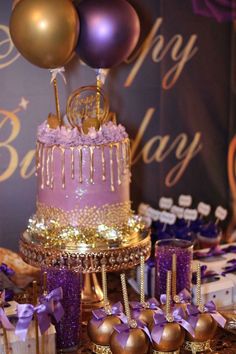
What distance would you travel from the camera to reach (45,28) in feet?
5.70

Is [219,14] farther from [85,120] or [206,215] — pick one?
[85,120]

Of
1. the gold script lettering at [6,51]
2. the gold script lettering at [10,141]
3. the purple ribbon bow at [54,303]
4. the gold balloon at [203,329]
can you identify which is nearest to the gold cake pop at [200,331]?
the gold balloon at [203,329]

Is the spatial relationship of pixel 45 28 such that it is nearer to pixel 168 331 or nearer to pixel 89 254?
pixel 89 254

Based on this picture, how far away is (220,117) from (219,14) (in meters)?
0.42

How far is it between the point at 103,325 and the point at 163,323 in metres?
0.15

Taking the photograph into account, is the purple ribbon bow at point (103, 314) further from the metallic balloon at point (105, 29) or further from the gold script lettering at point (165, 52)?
the gold script lettering at point (165, 52)

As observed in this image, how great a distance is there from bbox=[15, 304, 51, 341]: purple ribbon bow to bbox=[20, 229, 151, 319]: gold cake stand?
0.22 metres

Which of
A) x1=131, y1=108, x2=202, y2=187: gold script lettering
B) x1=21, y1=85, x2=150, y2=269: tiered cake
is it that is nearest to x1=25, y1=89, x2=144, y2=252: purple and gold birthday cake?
x1=21, y1=85, x2=150, y2=269: tiered cake

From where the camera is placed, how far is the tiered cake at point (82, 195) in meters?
1.81

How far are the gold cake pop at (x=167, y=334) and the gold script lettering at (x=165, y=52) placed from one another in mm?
1060

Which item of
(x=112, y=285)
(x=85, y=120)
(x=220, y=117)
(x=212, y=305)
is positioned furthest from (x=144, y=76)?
(x=212, y=305)

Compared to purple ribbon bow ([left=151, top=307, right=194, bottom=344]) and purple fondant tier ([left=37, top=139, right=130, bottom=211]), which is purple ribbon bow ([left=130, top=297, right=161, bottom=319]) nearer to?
purple ribbon bow ([left=151, top=307, right=194, bottom=344])

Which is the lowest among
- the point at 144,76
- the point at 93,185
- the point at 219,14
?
the point at 93,185

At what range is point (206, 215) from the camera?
258 centimetres
